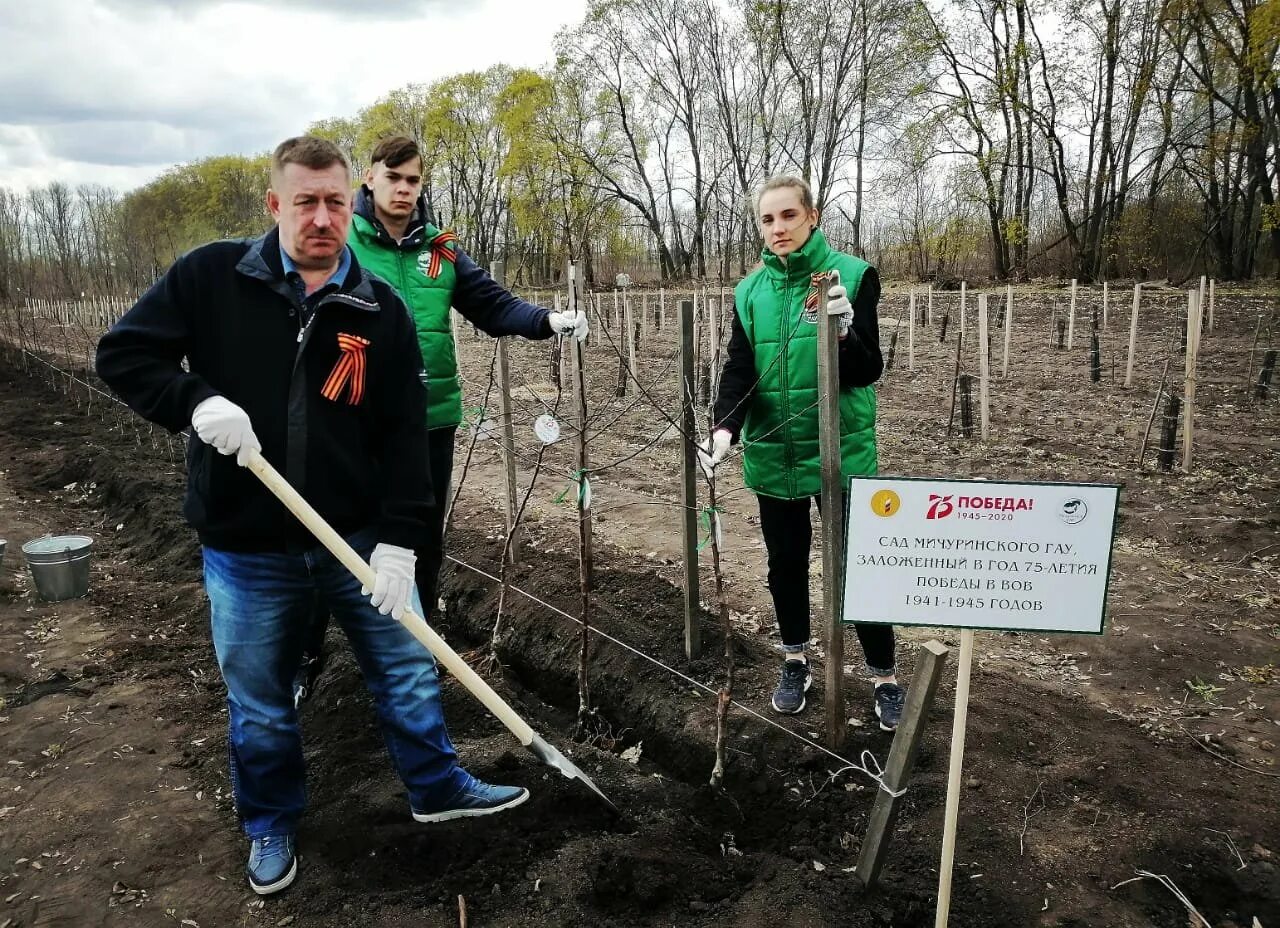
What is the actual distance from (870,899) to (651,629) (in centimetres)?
170

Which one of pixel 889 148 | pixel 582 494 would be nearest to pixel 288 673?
pixel 582 494

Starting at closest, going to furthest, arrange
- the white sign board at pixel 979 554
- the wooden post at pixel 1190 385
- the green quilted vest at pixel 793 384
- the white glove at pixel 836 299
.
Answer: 1. the white sign board at pixel 979 554
2. the white glove at pixel 836 299
3. the green quilted vest at pixel 793 384
4. the wooden post at pixel 1190 385

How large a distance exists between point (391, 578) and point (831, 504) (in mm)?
1247

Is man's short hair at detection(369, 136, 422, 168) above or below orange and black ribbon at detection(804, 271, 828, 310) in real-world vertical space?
above

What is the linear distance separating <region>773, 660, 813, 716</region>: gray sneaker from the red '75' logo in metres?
1.27

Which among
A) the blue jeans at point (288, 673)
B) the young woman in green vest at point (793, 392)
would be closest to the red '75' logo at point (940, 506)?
the young woman in green vest at point (793, 392)

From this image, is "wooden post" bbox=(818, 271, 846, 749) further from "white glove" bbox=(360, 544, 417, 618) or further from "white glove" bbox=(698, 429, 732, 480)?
"white glove" bbox=(360, 544, 417, 618)

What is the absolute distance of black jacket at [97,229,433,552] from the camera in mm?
1854

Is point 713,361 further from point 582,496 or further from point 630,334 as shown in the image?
point 582,496

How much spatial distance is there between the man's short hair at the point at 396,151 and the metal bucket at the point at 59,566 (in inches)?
127

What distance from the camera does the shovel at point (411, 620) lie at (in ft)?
6.01

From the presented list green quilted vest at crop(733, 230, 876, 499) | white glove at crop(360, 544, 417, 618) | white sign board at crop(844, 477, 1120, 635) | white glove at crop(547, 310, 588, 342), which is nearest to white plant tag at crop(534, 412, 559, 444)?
white glove at crop(547, 310, 588, 342)

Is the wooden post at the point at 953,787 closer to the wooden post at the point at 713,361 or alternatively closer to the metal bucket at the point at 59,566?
the wooden post at the point at 713,361

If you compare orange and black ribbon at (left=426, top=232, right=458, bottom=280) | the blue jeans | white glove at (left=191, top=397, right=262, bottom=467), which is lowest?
the blue jeans
